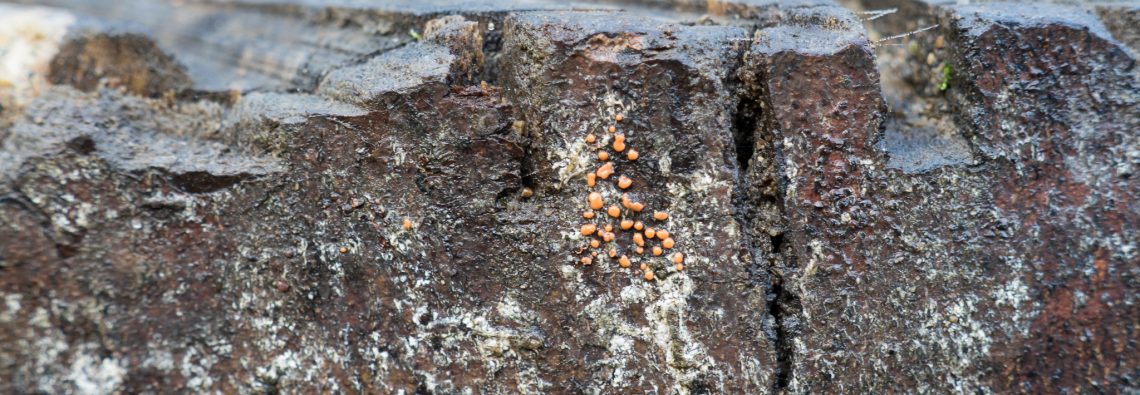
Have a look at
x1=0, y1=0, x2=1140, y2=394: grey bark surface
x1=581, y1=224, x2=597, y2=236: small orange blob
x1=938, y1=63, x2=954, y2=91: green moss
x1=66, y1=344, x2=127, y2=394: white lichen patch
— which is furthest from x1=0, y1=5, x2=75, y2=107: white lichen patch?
x1=938, y1=63, x2=954, y2=91: green moss

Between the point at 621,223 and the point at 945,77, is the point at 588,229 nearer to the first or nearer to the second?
the point at 621,223

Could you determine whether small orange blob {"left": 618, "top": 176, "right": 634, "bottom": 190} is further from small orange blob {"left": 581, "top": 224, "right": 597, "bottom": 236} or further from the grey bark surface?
small orange blob {"left": 581, "top": 224, "right": 597, "bottom": 236}

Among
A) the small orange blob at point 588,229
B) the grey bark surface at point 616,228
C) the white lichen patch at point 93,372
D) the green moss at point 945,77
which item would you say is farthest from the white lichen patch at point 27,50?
the green moss at point 945,77

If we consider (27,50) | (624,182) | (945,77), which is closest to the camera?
(624,182)

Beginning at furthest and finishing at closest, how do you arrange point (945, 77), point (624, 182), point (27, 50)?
point (27, 50) < point (945, 77) < point (624, 182)

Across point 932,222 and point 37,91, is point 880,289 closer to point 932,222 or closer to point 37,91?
point 932,222

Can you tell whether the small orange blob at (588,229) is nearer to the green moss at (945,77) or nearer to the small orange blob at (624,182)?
the small orange blob at (624,182)

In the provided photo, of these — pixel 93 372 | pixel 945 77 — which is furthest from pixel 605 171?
pixel 93 372

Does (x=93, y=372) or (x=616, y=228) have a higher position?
(x=616, y=228)
